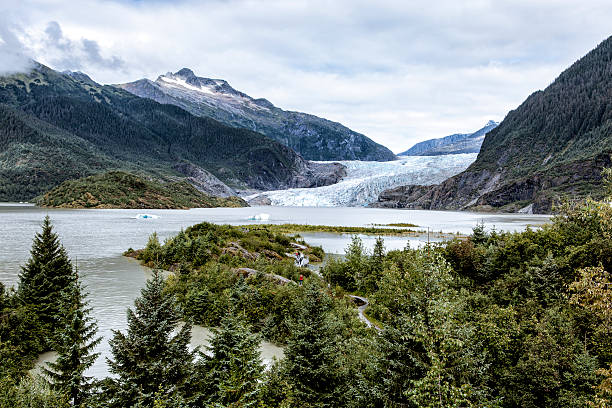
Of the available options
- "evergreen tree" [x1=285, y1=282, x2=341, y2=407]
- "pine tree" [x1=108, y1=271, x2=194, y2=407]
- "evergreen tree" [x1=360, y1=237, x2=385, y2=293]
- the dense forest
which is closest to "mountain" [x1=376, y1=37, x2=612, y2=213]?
"evergreen tree" [x1=360, y1=237, x2=385, y2=293]

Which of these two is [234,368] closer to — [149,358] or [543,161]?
[149,358]

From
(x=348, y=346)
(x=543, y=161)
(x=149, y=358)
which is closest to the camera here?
(x=149, y=358)

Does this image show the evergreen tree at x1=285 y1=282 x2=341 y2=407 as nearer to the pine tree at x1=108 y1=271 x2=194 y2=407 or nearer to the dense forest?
the dense forest

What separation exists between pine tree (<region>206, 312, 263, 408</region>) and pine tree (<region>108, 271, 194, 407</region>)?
2.28 feet

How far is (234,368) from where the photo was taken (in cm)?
895

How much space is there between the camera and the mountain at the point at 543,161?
452ft


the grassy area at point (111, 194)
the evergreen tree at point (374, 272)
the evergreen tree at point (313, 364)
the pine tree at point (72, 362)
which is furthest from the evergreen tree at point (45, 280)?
the grassy area at point (111, 194)

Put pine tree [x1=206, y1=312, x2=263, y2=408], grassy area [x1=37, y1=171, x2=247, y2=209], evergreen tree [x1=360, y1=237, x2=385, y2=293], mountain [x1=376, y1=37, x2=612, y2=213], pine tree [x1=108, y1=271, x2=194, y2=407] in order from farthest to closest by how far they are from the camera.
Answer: mountain [x1=376, y1=37, x2=612, y2=213] < grassy area [x1=37, y1=171, x2=247, y2=209] < evergreen tree [x1=360, y1=237, x2=385, y2=293] < pine tree [x1=108, y1=271, x2=194, y2=407] < pine tree [x1=206, y1=312, x2=263, y2=408]

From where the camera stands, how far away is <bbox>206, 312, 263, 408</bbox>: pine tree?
844 cm

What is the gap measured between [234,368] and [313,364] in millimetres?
2458

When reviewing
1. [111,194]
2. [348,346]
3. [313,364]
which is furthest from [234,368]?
[111,194]

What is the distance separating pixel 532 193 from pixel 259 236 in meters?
141

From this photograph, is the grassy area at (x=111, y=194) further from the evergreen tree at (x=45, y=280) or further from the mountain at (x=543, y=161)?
the evergreen tree at (x=45, y=280)

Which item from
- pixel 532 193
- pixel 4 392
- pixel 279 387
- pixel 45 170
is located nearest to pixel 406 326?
pixel 279 387
